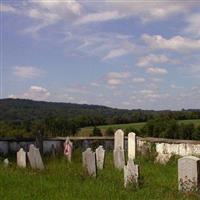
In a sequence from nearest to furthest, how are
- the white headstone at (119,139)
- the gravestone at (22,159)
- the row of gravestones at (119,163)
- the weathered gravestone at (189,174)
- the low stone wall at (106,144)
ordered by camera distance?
the weathered gravestone at (189,174)
the row of gravestones at (119,163)
the gravestone at (22,159)
the low stone wall at (106,144)
the white headstone at (119,139)

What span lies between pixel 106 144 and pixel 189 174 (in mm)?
11308

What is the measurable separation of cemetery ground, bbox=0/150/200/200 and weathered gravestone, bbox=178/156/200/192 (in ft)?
0.77

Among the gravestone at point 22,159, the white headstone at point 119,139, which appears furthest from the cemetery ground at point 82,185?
the white headstone at point 119,139

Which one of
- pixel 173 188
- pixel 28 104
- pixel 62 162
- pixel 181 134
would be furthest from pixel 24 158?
pixel 28 104

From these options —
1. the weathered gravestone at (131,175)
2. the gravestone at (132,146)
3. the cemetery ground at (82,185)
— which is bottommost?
the cemetery ground at (82,185)

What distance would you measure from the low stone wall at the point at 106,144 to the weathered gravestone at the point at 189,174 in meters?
6.79

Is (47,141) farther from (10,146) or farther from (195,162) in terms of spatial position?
(195,162)

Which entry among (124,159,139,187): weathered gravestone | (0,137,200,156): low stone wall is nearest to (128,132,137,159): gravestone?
(0,137,200,156): low stone wall

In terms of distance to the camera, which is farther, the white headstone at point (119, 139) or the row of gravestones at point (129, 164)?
the white headstone at point (119, 139)

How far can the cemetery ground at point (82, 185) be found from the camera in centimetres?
1005

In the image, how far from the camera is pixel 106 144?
22.5 m

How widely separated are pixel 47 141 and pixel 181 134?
708 inches

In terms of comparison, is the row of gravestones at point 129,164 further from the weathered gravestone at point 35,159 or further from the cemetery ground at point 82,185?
the cemetery ground at point 82,185

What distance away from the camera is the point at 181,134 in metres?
37.4
